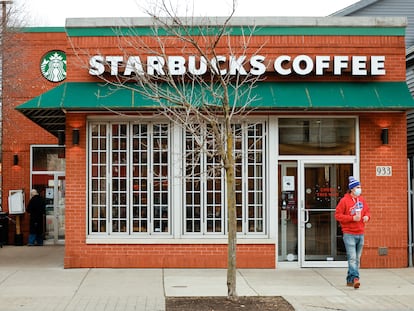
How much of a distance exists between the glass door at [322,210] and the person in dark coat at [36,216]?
28.8 ft

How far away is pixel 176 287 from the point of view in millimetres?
11305

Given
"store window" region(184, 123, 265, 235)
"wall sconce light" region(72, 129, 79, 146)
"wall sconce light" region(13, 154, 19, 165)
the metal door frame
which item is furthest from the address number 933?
"wall sconce light" region(13, 154, 19, 165)

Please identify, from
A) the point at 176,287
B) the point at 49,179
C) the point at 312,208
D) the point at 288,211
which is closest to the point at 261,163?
the point at 288,211

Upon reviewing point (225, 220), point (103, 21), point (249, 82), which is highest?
point (103, 21)

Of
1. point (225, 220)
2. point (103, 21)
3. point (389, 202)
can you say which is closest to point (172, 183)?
point (225, 220)

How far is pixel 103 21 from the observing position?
44.6 ft

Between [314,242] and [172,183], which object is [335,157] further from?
[172,183]

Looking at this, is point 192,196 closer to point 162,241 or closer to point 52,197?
point 162,241

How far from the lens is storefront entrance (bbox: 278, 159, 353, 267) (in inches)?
537

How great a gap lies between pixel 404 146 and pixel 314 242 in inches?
104

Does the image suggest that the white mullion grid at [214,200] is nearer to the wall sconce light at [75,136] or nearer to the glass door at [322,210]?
the glass door at [322,210]

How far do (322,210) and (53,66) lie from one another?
1020 cm

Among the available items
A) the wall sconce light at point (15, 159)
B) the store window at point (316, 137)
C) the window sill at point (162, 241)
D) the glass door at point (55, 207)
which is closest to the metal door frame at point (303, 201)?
the store window at point (316, 137)

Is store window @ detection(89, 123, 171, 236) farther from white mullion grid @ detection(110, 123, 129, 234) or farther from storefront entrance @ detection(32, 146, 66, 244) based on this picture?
storefront entrance @ detection(32, 146, 66, 244)
